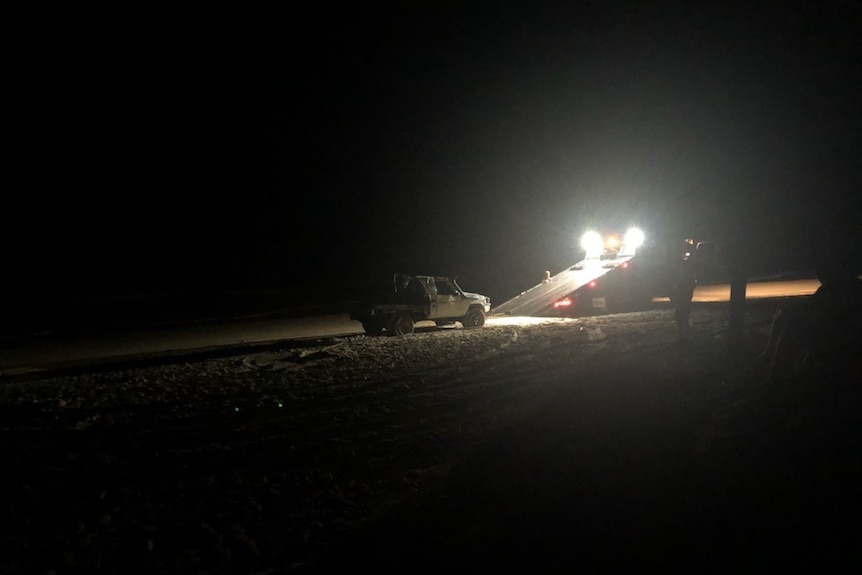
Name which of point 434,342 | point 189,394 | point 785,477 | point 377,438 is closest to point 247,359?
point 189,394

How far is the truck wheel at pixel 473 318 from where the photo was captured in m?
19.8

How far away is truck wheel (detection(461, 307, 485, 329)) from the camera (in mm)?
19828

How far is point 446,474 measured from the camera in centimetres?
572

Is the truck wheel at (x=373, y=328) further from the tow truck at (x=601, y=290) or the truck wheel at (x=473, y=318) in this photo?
the tow truck at (x=601, y=290)

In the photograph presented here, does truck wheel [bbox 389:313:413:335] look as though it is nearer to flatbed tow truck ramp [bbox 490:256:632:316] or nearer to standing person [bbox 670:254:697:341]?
flatbed tow truck ramp [bbox 490:256:632:316]

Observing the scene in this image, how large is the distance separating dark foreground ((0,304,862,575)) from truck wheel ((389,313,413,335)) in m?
7.59

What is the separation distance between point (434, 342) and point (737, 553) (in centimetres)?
1113

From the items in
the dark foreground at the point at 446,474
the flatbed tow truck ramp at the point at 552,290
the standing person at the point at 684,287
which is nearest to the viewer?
the dark foreground at the point at 446,474

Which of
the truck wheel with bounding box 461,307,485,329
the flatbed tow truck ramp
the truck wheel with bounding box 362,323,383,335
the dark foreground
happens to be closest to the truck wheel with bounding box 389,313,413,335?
the truck wheel with bounding box 362,323,383,335

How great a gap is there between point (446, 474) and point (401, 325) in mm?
12045

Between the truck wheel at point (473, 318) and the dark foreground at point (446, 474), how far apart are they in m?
9.93

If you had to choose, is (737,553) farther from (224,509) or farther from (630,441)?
(224,509)

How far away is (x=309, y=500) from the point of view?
5.17m

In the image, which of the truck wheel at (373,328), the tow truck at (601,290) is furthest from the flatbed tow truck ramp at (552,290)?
the truck wheel at (373,328)
